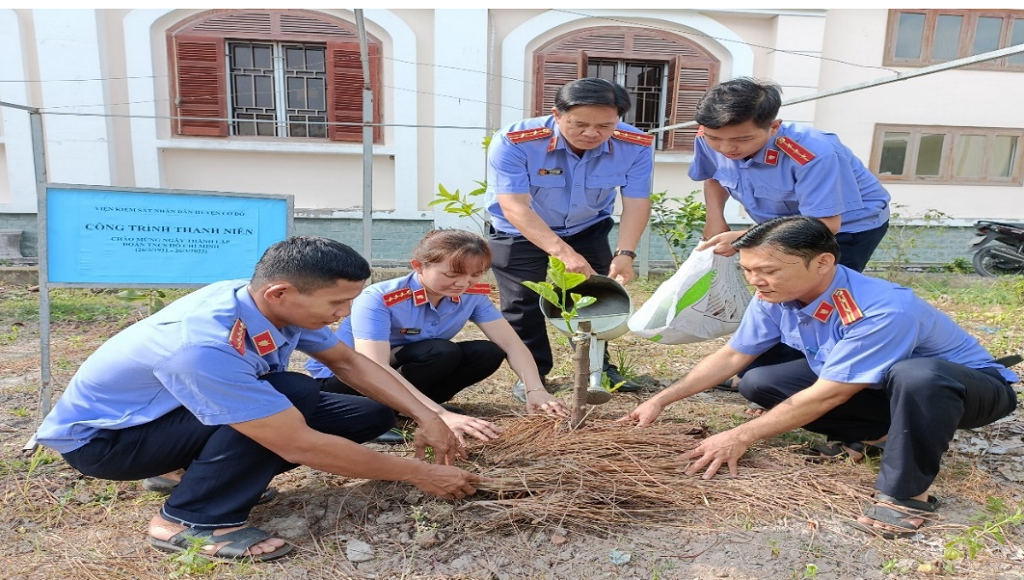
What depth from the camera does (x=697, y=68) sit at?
7.52 m

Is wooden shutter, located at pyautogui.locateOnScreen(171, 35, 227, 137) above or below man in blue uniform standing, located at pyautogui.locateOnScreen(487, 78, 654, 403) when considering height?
above

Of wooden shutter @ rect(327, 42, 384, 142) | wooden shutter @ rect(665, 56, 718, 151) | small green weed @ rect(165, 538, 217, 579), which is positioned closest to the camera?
small green weed @ rect(165, 538, 217, 579)

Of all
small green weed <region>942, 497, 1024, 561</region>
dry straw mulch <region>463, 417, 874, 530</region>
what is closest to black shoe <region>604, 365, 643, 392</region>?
dry straw mulch <region>463, 417, 874, 530</region>

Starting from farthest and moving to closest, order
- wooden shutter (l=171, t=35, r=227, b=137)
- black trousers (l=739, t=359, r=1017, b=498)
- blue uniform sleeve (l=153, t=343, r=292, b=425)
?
wooden shutter (l=171, t=35, r=227, b=137)
black trousers (l=739, t=359, r=1017, b=498)
blue uniform sleeve (l=153, t=343, r=292, b=425)

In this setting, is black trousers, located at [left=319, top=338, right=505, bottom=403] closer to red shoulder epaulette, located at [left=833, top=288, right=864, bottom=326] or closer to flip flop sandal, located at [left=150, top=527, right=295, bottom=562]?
flip flop sandal, located at [left=150, top=527, right=295, bottom=562]

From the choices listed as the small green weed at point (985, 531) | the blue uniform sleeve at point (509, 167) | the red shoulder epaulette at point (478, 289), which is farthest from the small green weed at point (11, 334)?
the small green weed at point (985, 531)

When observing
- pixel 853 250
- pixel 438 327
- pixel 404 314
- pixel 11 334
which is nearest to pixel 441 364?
pixel 438 327

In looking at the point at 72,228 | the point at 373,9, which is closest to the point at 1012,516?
the point at 72,228

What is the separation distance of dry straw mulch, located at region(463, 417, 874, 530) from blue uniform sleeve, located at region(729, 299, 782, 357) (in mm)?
400

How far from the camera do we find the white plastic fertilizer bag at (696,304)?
2.64 meters

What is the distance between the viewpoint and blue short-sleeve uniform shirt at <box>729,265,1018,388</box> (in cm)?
194

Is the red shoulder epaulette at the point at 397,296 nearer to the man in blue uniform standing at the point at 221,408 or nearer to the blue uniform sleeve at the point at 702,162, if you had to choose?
the man in blue uniform standing at the point at 221,408

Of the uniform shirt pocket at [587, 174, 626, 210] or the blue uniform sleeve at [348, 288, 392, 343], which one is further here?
the uniform shirt pocket at [587, 174, 626, 210]

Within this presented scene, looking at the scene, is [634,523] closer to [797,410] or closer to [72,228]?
[797,410]
